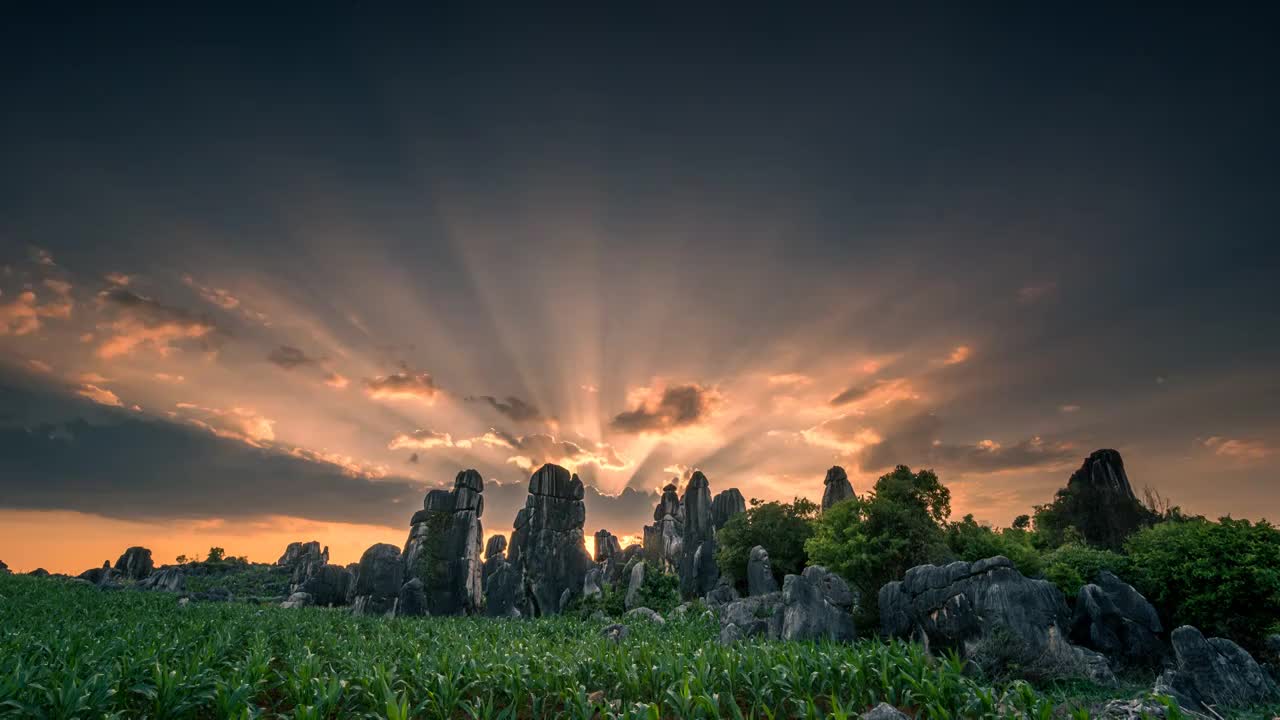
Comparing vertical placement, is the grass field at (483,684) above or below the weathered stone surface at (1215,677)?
above

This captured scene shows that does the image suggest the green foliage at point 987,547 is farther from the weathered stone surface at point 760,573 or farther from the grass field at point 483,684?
the grass field at point 483,684

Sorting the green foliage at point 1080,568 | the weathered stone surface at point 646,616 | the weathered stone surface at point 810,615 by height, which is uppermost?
the green foliage at point 1080,568

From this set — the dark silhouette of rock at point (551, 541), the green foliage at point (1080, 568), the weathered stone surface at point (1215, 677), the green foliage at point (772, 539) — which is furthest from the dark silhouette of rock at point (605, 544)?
the weathered stone surface at point (1215, 677)

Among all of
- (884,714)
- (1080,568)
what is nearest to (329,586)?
(1080,568)

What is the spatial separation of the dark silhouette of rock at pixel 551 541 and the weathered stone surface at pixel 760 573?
27279 mm

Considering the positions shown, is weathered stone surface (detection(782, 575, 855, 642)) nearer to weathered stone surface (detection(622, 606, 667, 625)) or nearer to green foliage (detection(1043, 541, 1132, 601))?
weathered stone surface (detection(622, 606, 667, 625))

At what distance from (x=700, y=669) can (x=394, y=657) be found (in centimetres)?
1001

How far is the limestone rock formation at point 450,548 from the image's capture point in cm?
5688

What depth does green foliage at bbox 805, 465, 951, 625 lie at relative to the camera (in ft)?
101

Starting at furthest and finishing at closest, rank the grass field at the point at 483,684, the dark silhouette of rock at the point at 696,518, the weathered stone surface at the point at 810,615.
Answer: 1. the dark silhouette of rock at the point at 696,518
2. the weathered stone surface at the point at 810,615
3. the grass field at the point at 483,684

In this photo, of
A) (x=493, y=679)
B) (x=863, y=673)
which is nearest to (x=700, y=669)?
(x=863, y=673)

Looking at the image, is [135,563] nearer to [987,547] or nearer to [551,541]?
[551,541]

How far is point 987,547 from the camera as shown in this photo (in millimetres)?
32719

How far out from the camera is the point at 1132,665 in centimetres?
2212
